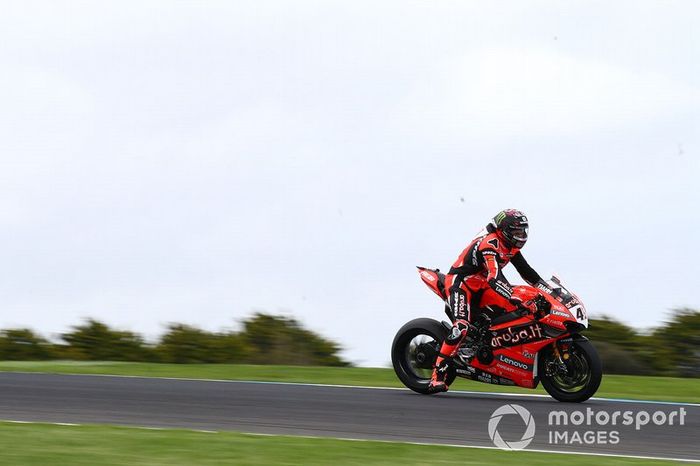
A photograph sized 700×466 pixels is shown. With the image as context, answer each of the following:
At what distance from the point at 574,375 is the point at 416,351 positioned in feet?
6.14

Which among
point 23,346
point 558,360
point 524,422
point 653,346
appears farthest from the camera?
point 23,346

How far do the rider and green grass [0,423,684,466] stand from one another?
3543 millimetres

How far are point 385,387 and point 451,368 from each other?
52.2 inches

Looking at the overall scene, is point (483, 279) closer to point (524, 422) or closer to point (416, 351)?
point (416, 351)

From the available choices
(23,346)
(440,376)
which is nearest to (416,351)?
(440,376)

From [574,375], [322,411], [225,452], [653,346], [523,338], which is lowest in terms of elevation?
[225,452]

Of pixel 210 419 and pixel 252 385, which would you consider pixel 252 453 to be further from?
pixel 252 385

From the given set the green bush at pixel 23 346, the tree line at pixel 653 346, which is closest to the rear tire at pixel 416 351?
the tree line at pixel 653 346

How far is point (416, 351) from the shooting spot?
12375 millimetres

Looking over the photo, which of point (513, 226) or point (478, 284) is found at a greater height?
point (513, 226)

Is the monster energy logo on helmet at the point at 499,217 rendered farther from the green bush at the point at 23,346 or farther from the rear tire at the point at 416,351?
the green bush at the point at 23,346

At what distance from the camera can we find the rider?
1175 centimetres

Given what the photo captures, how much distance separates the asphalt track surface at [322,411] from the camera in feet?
29.6

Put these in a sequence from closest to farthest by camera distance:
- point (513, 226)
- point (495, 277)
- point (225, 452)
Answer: point (225, 452) < point (495, 277) < point (513, 226)
